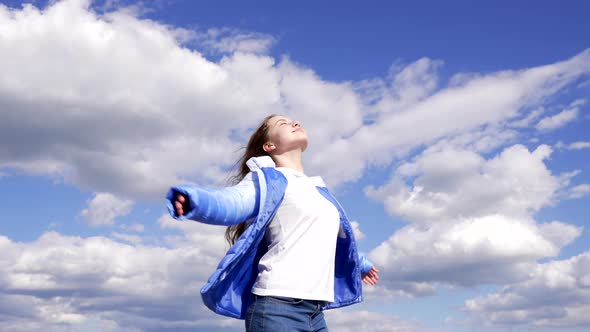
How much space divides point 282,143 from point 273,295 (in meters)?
1.90

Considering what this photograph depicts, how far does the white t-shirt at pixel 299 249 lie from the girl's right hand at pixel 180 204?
46.9 inches

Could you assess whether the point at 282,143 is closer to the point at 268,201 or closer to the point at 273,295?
the point at 268,201

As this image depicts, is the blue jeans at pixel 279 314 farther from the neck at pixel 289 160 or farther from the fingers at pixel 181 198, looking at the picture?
the neck at pixel 289 160

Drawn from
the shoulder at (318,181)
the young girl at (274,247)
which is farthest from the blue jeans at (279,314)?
the shoulder at (318,181)

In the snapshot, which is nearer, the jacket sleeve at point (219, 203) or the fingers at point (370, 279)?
the jacket sleeve at point (219, 203)

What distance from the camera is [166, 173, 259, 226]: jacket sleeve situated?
505 cm

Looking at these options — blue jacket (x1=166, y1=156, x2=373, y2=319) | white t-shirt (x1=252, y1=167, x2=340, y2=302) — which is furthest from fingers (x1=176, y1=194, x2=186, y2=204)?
white t-shirt (x1=252, y1=167, x2=340, y2=302)

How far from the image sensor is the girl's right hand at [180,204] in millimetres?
5027

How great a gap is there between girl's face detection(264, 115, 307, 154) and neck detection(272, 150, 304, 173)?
0.05 meters

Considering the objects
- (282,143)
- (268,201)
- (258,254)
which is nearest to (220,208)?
(268,201)

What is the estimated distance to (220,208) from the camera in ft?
17.5

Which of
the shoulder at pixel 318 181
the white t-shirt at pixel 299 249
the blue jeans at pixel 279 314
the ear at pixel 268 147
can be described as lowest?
the blue jeans at pixel 279 314

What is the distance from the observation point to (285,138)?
685cm

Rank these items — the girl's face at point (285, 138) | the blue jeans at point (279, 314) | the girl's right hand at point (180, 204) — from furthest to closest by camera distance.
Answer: the girl's face at point (285, 138) → the blue jeans at point (279, 314) → the girl's right hand at point (180, 204)
